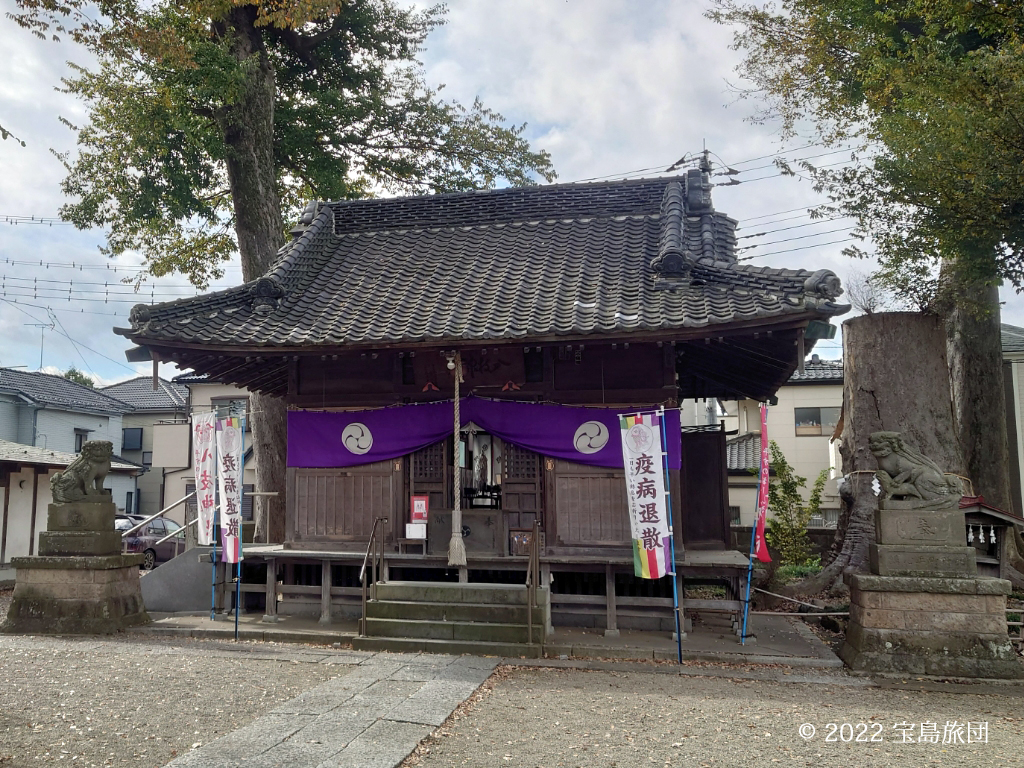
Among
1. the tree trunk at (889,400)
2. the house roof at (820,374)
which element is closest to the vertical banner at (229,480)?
the tree trunk at (889,400)

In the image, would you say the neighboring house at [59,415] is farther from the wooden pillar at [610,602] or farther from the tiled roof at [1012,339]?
the tiled roof at [1012,339]

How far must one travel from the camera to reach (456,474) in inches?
375

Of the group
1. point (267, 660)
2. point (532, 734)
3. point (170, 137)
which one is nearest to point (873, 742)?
point (532, 734)

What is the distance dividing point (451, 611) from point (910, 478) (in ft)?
18.6

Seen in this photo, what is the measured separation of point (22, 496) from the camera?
1784 cm

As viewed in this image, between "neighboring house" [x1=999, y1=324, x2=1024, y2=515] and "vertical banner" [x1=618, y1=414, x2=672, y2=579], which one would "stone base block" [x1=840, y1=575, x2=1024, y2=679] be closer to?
"vertical banner" [x1=618, y1=414, x2=672, y2=579]

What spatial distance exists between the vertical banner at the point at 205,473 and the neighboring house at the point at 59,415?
23.5 m

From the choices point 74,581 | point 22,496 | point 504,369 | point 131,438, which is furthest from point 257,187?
point 131,438

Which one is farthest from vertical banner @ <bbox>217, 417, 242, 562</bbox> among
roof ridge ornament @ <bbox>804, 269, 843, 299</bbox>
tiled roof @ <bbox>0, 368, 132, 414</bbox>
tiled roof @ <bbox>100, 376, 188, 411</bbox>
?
tiled roof @ <bbox>0, 368, 132, 414</bbox>

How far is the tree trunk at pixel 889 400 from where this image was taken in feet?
41.0

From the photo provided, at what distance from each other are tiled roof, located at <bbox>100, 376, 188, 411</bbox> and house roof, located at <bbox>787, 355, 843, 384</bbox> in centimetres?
2621

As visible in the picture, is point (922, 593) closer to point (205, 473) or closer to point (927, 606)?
point (927, 606)

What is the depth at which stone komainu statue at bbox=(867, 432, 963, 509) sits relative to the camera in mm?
8164

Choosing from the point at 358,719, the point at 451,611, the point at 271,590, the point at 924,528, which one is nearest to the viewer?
the point at 358,719
